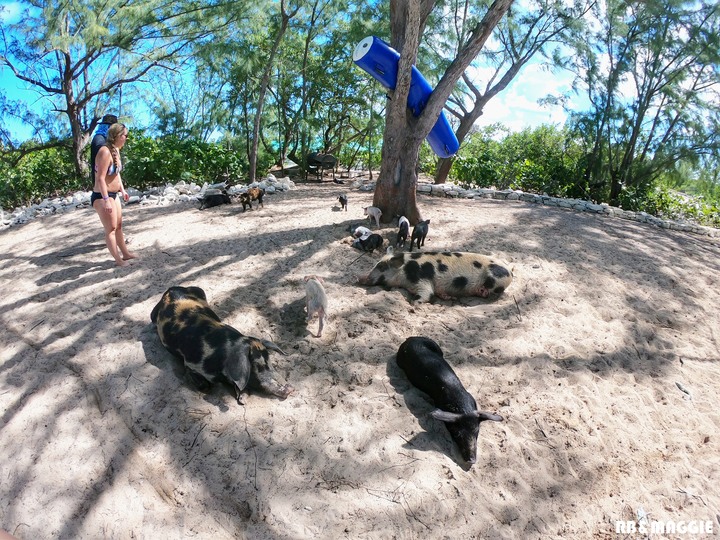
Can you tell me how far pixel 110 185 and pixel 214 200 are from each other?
338 centimetres

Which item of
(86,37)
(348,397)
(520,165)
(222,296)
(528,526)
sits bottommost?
(528,526)

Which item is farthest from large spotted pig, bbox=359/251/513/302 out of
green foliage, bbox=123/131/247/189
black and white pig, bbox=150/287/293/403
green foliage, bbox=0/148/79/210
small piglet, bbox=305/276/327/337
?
green foliage, bbox=0/148/79/210

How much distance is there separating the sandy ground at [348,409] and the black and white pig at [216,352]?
0.50 ft

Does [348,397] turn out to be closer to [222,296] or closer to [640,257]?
[222,296]

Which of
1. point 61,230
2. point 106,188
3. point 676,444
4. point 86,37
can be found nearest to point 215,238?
point 106,188

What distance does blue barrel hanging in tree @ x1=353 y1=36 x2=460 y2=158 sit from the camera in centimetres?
649

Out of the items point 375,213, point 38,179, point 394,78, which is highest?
point 394,78

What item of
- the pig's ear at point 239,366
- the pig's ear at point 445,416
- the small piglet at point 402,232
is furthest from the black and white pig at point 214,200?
the pig's ear at point 445,416

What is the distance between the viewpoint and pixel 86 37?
11.4 meters

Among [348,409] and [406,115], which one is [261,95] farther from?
[348,409]

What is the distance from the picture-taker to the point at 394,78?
6809mm

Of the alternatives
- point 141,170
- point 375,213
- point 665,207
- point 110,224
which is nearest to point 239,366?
point 110,224

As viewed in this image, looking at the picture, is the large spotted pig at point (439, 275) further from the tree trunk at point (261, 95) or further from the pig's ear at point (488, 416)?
the tree trunk at point (261, 95)

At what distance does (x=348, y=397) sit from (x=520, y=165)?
36.0 feet
